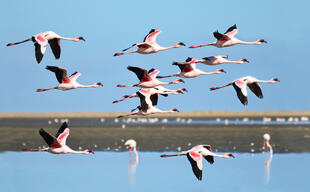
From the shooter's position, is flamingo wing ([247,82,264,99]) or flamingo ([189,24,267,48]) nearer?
flamingo wing ([247,82,264,99])

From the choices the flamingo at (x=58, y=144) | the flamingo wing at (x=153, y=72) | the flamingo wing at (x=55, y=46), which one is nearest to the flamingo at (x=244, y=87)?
the flamingo wing at (x=153, y=72)

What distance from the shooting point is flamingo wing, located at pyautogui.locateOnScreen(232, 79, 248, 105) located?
18734 millimetres

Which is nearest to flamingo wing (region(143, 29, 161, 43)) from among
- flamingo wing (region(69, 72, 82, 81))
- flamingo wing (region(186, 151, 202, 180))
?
flamingo wing (region(69, 72, 82, 81))

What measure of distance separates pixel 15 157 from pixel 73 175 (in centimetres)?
596

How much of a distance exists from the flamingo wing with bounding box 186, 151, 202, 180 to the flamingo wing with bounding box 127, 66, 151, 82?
10.9 ft

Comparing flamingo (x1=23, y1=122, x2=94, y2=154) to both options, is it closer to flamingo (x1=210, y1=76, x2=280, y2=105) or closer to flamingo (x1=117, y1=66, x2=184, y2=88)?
flamingo (x1=117, y1=66, x2=184, y2=88)

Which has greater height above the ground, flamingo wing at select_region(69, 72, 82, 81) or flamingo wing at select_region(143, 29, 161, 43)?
flamingo wing at select_region(143, 29, 161, 43)

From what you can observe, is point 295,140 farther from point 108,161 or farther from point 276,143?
point 108,161

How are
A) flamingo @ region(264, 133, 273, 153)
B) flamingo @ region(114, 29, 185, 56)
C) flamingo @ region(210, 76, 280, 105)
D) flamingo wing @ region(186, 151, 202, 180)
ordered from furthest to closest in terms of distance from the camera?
1. flamingo @ region(264, 133, 273, 153)
2. flamingo @ region(114, 29, 185, 56)
3. flamingo @ region(210, 76, 280, 105)
4. flamingo wing @ region(186, 151, 202, 180)

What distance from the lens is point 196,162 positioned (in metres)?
17.6

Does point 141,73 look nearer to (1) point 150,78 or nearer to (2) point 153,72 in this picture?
(1) point 150,78

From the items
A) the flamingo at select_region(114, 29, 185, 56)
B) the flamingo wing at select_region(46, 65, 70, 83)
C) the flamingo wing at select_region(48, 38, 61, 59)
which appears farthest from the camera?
the flamingo at select_region(114, 29, 185, 56)

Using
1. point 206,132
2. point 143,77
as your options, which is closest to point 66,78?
point 143,77

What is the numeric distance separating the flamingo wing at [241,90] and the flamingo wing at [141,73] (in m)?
2.57
